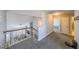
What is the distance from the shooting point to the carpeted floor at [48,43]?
162 cm

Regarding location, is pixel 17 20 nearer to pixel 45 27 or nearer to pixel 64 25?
pixel 45 27

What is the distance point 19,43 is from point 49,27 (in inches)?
21.8

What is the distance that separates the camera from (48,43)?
165 centimetres

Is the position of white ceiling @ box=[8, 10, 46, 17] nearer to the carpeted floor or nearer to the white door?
the white door

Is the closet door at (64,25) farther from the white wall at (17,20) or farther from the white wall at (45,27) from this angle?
the white wall at (17,20)

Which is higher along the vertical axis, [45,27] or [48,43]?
[45,27]

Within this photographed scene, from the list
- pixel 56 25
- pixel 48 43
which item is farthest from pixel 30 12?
pixel 48 43

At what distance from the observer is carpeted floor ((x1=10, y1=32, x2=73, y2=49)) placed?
1625 mm

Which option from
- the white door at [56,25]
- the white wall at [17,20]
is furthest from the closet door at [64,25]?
the white wall at [17,20]

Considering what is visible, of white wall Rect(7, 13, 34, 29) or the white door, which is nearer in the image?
white wall Rect(7, 13, 34, 29)

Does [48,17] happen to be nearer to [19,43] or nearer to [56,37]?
[56,37]

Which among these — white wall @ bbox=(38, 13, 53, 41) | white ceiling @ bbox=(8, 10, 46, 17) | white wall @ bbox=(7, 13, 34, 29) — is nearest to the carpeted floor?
white wall @ bbox=(38, 13, 53, 41)

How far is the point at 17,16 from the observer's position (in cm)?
160
